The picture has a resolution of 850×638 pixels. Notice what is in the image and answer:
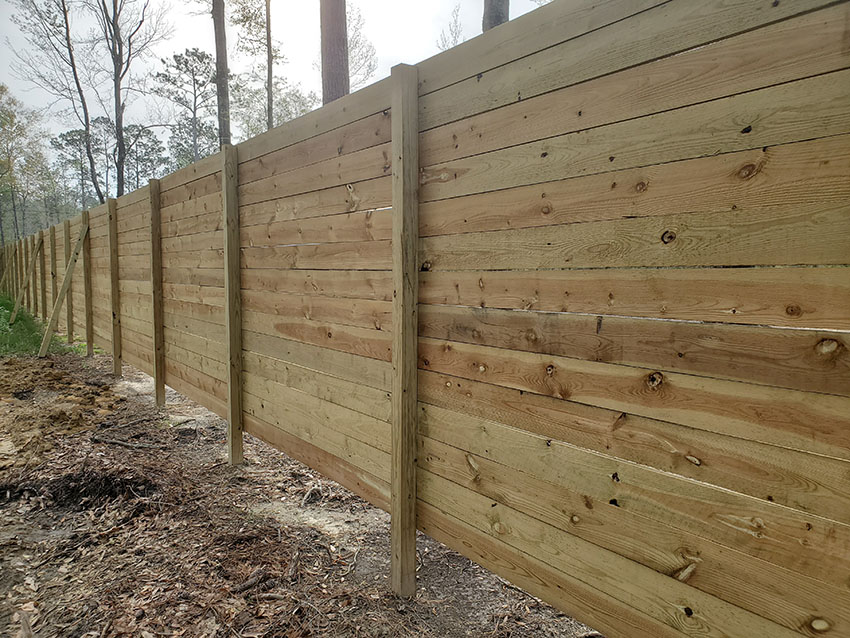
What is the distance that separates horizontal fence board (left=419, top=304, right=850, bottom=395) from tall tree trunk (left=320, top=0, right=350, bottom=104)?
5609mm

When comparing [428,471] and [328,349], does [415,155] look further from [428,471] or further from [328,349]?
[428,471]

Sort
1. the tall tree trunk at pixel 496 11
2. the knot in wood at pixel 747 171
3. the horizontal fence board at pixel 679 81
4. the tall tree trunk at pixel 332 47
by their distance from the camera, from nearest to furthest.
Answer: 1. the horizontal fence board at pixel 679 81
2. the knot in wood at pixel 747 171
3. the tall tree trunk at pixel 496 11
4. the tall tree trunk at pixel 332 47

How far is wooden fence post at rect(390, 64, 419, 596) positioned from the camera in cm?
210

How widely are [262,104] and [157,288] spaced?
17178mm

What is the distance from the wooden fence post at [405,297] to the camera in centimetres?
210

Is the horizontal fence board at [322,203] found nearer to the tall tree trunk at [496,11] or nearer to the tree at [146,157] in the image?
the tall tree trunk at [496,11]

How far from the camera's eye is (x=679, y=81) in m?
1.32

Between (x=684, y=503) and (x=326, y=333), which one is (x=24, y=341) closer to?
(x=326, y=333)

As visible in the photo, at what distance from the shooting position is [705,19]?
1.27 meters

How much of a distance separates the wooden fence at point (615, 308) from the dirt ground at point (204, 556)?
0.32 metres

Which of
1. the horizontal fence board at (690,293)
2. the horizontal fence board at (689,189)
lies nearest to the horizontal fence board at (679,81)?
the horizontal fence board at (689,189)

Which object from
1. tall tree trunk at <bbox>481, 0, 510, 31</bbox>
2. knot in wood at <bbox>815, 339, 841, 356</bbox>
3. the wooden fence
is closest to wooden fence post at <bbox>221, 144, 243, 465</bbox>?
the wooden fence

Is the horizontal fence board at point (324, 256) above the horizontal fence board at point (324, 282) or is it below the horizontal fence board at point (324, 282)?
above

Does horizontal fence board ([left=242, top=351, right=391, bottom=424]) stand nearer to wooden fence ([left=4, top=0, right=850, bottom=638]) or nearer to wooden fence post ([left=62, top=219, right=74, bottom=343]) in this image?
wooden fence ([left=4, top=0, right=850, bottom=638])
